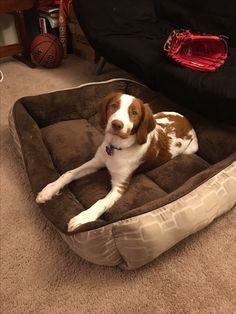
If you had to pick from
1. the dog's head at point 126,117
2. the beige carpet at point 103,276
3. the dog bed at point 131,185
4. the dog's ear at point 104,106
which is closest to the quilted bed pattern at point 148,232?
the dog bed at point 131,185

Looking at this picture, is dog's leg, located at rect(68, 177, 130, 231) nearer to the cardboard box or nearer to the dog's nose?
the dog's nose

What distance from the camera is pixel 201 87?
84.2 inches

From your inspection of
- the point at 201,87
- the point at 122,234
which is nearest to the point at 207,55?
the point at 201,87

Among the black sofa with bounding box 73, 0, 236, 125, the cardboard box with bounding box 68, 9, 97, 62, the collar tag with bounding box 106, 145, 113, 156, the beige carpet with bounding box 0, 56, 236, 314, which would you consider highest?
the black sofa with bounding box 73, 0, 236, 125

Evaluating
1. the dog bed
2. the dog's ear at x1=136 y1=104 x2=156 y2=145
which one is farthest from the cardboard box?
the dog's ear at x1=136 y1=104 x2=156 y2=145

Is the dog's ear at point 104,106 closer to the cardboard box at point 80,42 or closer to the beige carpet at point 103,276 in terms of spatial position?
the beige carpet at point 103,276

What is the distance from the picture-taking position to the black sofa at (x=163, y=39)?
84.1 inches

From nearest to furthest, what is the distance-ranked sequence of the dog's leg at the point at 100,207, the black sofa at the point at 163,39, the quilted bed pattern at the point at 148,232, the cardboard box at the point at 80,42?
the quilted bed pattern at the point at 148,232 < the dog's leg at the point at 100,207 < the black sofa at the point at 163,39 < the cardboard box at the point at 80,42

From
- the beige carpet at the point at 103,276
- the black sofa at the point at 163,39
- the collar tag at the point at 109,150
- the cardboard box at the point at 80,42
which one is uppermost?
the black sofa at the point at 163,39

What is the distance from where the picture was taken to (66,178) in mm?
1779

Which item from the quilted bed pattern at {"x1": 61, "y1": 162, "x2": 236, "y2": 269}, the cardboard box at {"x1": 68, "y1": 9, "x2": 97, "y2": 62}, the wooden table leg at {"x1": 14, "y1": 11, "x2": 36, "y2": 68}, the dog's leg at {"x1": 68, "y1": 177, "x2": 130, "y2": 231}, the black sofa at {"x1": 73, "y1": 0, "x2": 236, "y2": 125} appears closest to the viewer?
the quilted bed pattern at {"x1": 61, "y1": 162, "x2": 236, "y2": 269}

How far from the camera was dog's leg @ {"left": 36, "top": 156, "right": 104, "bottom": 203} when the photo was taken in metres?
1.69

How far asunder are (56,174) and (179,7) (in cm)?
219

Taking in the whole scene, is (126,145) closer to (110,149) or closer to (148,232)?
(110,149)
